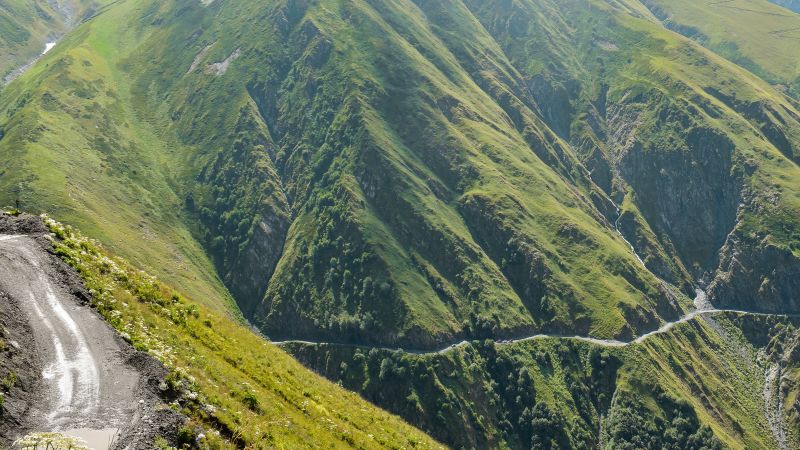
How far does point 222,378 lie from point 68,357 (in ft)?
27.5

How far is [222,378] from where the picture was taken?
32.2 meters

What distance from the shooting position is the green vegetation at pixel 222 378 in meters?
27.4

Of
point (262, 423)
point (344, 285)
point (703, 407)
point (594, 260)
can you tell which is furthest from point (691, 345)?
point (262, 423)

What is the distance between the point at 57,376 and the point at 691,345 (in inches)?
8166

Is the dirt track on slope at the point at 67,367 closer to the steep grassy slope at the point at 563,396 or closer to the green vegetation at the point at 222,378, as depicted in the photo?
the green vegetation at the point at 222,378

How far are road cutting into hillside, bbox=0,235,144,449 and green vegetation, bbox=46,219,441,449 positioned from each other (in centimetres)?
142

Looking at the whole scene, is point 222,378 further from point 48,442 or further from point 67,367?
point 48,442

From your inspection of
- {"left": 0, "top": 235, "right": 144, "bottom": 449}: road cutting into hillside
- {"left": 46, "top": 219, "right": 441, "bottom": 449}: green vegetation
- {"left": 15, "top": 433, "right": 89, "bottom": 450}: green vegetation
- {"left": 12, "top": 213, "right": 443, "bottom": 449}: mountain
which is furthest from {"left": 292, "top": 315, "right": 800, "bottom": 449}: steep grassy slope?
{"left": 15, "top": 433, "right": 89, "bottom": 450}: green vegetation

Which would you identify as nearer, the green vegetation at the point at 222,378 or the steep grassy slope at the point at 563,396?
the green vegetation at the point at 222,378

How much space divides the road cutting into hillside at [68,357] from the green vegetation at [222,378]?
4.67 ft

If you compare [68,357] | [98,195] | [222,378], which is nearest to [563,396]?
[222,378]

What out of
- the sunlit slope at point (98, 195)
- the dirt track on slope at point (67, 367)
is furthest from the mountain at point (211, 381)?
the sunlit slope at point (98, 195)

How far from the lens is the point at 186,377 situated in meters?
28.7

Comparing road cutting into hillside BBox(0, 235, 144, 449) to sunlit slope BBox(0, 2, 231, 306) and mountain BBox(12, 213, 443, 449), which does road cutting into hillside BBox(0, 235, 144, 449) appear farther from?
sunlit slope BBox(0, 2, 231, 306)
